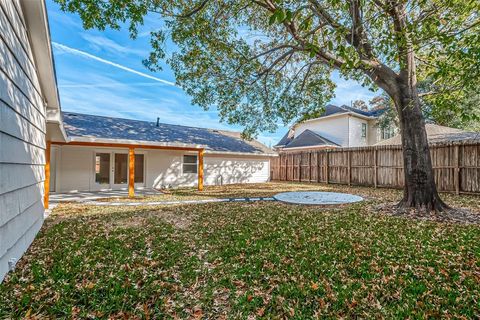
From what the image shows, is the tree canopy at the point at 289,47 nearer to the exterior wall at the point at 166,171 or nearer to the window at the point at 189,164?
the window at the point at 189,164

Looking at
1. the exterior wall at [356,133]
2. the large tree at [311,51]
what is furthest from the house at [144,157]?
the exterior wall at [356,133]

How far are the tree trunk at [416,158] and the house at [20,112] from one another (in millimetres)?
7705

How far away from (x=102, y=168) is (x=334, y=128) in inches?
709

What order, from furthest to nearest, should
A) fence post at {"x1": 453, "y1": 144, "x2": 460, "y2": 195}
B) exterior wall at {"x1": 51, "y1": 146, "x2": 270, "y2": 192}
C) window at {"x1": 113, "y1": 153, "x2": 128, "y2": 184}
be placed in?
window at {"x1": 113, "y1": 153, "x2": 128, "y2": 184}, exterior wall at {"x1": 51, "y1": 146, "x2": 270, "y2": 192}, fence post at {"x1": 453, "y1": 144, "x2": 460, "y2": 195}

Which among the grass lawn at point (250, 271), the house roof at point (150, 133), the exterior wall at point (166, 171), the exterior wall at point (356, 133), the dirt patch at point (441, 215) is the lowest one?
the grass lawn at point (250, 271)

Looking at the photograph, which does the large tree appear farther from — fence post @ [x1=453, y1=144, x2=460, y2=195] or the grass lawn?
fence post @ [x1=453, y1=144, x2=460, y2=195]

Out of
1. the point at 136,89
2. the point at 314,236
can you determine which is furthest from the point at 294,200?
the point at 136,89

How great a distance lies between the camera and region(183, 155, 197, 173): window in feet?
45.6

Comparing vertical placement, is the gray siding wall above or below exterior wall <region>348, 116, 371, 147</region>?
below

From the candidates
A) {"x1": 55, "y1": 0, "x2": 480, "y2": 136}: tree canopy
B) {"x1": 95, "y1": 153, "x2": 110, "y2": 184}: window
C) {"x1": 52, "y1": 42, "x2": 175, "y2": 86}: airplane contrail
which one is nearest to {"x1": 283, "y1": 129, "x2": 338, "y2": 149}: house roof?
{"x1": 55, "y1": 0, "x2": 480, "y2": 136}: tree canopy

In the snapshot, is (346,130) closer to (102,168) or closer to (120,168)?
(120,168)

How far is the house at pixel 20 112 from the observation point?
2531 millimetres

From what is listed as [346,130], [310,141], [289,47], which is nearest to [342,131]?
[346,130]

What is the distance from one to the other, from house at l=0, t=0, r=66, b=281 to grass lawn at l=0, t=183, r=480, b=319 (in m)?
0.55
